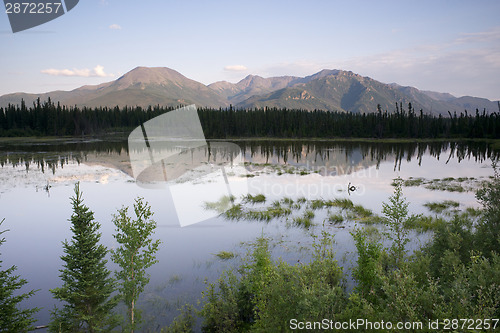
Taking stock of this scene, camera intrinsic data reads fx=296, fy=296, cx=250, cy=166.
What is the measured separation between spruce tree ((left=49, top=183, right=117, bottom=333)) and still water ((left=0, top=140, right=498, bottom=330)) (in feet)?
6.28

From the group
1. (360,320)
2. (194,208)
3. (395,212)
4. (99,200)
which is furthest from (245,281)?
(99,200)

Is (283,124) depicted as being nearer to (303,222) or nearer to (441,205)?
(441,205)

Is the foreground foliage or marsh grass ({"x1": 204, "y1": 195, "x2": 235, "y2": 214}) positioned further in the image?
marsh grass ({"x1": 204, "y1": 195, "x2": 235, "y2": 214})

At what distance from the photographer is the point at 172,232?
68.5ft

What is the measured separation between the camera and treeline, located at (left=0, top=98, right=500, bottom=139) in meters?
122

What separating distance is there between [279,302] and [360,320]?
6.92 feet

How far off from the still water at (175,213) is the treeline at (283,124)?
78.1 m

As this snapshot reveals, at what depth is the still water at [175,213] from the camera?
46.3ft

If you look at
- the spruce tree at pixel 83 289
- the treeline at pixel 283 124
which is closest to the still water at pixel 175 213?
the spruce tree at pixel 83 289

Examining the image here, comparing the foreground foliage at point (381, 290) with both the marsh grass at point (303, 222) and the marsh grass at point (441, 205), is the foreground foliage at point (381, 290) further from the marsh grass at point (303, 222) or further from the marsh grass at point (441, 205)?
the marsh grass at point (441, 205)

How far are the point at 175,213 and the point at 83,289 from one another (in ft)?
53.8

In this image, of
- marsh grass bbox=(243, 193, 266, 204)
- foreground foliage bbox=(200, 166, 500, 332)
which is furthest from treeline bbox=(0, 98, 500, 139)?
foreground foliage bbox=(200, 166, 500, 332)

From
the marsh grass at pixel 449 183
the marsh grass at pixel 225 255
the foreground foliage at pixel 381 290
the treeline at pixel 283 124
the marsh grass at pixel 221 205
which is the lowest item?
the marsh grass at pixel 225 255

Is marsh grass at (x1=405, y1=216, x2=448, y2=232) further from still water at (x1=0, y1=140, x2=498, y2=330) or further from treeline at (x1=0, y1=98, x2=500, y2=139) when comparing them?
treeline at (x1=0, y1=98, x2=500, y2=139)
